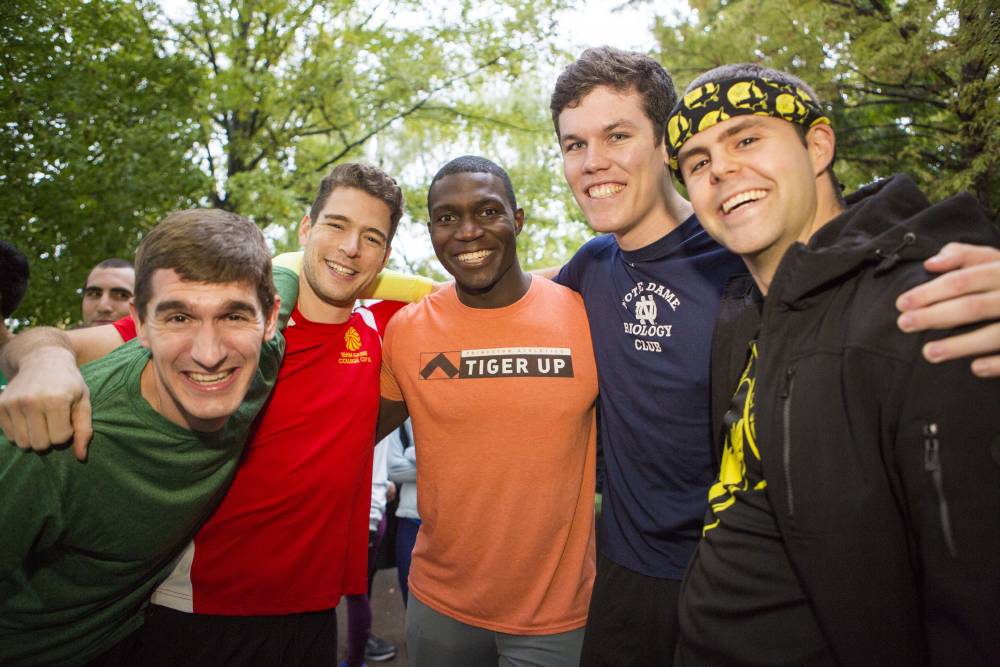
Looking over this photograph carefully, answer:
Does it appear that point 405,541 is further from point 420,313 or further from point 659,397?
point 659,397

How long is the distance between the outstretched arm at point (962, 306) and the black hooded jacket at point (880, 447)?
34 millimetres

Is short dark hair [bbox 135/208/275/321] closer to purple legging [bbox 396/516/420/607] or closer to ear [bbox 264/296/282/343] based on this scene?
ear [bbox 264/296/282/343]

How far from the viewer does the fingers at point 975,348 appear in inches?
50.1

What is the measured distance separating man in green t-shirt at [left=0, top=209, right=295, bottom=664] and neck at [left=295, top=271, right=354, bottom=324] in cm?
59

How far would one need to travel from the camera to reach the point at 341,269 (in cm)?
309

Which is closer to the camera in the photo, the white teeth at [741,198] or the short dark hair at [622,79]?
the white teeth at [741,198]

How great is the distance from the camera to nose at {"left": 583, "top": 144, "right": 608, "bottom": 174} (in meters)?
2.82

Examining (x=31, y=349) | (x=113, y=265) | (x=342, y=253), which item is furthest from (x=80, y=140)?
(x=31, y=349)

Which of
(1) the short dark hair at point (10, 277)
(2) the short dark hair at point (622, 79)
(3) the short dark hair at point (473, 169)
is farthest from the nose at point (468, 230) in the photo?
(1) the short dark hair at point (10, 277)

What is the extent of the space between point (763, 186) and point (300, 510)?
230 cm

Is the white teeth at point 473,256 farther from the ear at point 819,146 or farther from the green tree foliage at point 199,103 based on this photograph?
the green tree foliage at point 199,103

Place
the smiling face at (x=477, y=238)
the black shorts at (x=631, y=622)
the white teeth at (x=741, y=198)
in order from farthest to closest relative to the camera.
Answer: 1. the smiling face at (x=477, y=238)
2. the black shorts at (x=631, y=622)
3. the white teeth at (x=741, y=198)

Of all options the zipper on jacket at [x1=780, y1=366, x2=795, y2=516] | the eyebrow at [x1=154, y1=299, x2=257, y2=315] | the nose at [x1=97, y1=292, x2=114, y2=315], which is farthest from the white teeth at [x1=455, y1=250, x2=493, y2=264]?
the nose at [x1=97, y1=292, x2=114, y2=315]

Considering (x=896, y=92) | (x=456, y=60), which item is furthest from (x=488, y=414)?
(x=456, y=60)
